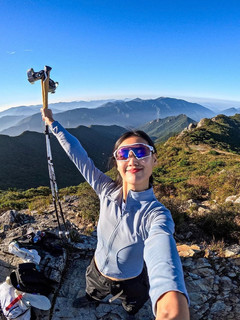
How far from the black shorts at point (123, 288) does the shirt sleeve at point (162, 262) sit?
1.32m

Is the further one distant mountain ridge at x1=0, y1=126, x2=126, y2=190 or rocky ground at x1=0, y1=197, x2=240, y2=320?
distant mountain ridge at x1=0, y1=126, x2=126, y2=190

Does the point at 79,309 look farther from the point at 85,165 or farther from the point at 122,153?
the point at 122,153

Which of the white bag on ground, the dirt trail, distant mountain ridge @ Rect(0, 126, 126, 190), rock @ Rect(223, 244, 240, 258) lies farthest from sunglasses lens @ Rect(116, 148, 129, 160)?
distant mountain ridge @ Rect(0, 126, 126, 190)

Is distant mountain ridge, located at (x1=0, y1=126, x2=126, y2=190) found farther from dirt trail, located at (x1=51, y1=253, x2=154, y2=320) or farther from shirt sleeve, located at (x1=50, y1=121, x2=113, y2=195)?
shirt sleeve, located at (x1=50, y1=121, x2=113, y2=195)

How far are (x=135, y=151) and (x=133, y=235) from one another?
93 cm

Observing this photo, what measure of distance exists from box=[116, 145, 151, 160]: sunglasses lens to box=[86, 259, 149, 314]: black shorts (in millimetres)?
1643

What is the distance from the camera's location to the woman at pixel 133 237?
1.23 meters

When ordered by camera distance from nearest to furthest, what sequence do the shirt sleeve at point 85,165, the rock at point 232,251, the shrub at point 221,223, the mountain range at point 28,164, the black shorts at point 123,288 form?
the black shorts at point 123,288
the shirt sleeve at point 85,165
the rock at point 232,251
the shrub at point 221,223
the mountain range at point 28,164

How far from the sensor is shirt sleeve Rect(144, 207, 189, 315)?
1.19m

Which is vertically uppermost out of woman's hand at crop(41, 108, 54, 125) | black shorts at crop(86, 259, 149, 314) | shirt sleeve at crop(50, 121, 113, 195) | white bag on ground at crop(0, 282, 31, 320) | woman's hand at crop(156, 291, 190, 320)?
woman's hand at crop(41, 108, 54, 125)

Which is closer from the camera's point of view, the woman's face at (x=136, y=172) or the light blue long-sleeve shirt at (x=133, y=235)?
the light blue long-sleeve shirt at (x=133, y=235)

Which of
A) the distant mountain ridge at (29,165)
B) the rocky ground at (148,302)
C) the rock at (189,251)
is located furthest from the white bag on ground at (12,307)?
the distant mountain ridge at (29,165)

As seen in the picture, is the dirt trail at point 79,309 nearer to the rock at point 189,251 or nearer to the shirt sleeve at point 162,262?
the rock at point 189,251

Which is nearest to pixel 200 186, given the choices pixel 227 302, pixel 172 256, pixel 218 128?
pixel 227 302
